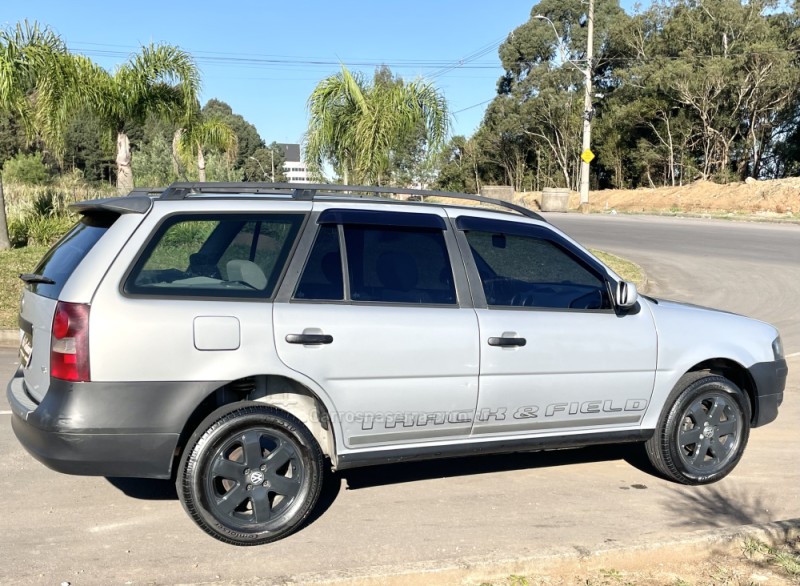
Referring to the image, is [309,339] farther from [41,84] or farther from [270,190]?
[41,84]

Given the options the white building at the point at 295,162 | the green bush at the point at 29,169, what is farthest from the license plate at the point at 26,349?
the green bush at the point at 29,169

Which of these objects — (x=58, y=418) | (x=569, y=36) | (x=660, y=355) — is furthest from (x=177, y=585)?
(x=569, y=36)

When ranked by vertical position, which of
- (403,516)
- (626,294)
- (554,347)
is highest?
(626,294)

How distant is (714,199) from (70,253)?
143ft

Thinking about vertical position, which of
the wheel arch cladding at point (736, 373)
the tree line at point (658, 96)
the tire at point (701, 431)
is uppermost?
the tree line at point (658, 96)

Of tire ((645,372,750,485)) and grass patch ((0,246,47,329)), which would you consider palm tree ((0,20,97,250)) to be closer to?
grass patch ((0,246,47,329))

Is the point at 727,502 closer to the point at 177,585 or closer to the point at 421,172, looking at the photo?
the point at 177,585

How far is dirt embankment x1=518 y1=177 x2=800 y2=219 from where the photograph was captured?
38.3 metres

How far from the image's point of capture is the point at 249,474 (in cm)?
412

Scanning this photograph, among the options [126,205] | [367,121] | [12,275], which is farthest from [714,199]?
[126,205]

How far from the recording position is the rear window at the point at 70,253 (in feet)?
13.5

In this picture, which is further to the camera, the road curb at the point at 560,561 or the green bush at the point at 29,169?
the green bush at the point at 29,169

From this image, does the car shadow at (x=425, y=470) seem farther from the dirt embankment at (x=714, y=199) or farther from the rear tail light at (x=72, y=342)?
the dirt embankment at (x=714, y=199)

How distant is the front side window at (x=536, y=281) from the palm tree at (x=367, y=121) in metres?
8.55
